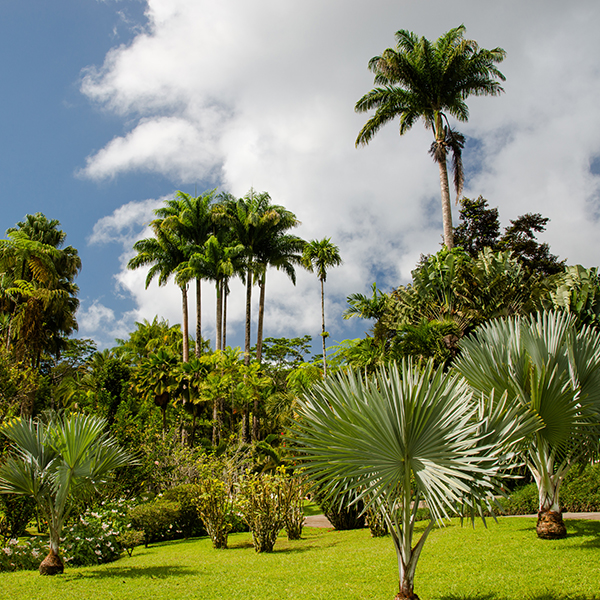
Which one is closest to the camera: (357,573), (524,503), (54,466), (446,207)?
(357,573)

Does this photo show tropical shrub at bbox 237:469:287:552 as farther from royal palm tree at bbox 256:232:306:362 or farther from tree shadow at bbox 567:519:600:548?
royal palm tree at bbox 256:232:306:362

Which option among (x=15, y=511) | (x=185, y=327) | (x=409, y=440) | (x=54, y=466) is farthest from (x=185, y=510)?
(x=185, y=327)

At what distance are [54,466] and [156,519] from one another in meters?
5.74

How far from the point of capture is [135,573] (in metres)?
7.95

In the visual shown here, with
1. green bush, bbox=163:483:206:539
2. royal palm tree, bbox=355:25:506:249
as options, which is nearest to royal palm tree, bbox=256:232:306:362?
royal palm tree, bbox=355:25:506:249

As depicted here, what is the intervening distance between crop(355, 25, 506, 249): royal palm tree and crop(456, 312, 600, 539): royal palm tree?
14.7m

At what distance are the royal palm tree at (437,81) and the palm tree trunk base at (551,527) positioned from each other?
1604 cm

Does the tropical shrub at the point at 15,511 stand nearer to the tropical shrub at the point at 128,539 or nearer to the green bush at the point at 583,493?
the tropical shrub at the point at 128,539

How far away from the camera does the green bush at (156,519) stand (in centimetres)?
1260

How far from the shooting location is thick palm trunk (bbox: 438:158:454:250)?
20.3 meters

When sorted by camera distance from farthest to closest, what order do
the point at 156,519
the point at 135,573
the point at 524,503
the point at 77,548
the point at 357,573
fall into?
the point at 156,519, the point at 524,503, the point at 77,548, the point at 135,573, the point at 357,573

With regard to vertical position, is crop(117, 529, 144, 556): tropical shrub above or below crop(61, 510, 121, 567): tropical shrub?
below

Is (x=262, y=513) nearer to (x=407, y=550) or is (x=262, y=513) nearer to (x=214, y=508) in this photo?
(x=214, y=508)

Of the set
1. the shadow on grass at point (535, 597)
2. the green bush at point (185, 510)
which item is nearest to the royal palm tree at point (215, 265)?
the green bush at point (185, 510)
